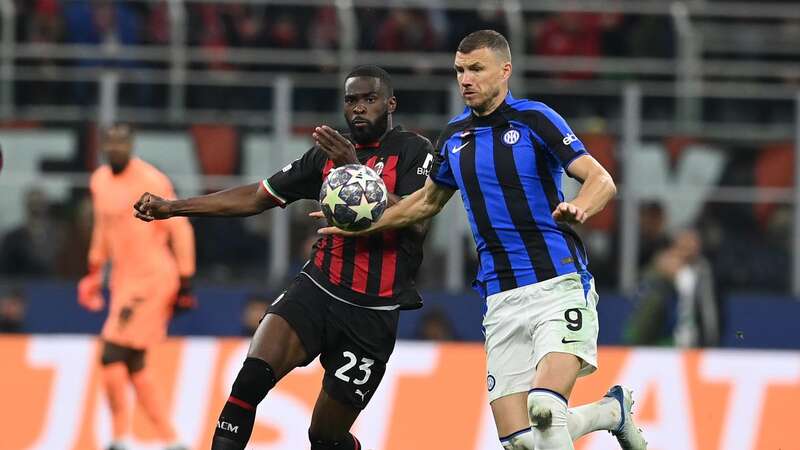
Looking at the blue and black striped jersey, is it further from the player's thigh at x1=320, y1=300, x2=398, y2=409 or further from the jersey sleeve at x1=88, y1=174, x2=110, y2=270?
the jersey sleeve at x1=88, y1=174, x2=110, y2=270

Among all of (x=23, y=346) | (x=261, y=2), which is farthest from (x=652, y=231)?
(x=23, y=346)

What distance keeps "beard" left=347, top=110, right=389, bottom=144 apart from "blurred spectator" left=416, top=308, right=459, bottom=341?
20.9ft

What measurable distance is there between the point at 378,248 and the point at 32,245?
319 inches

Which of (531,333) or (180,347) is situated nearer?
(531,333)

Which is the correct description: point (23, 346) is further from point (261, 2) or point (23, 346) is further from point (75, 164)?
point (261, 2)

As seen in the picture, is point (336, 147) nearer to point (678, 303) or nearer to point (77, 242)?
point (678, 303)

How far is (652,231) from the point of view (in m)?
14.9

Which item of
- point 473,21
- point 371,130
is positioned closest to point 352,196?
point 371,130

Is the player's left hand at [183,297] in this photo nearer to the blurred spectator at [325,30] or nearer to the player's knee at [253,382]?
the player's knee at [253,382]

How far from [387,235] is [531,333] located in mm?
979

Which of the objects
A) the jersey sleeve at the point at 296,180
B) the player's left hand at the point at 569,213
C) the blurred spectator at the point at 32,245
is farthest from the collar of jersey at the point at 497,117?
the blurred spectator at the point at 32,245

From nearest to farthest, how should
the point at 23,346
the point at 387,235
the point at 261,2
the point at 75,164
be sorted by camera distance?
1. the point at 387,235
2. the point at 23,346
3. the point at 75,164
4. the point at 261,2

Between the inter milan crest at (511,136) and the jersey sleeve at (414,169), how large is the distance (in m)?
0.69

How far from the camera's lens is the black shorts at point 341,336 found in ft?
24.6
